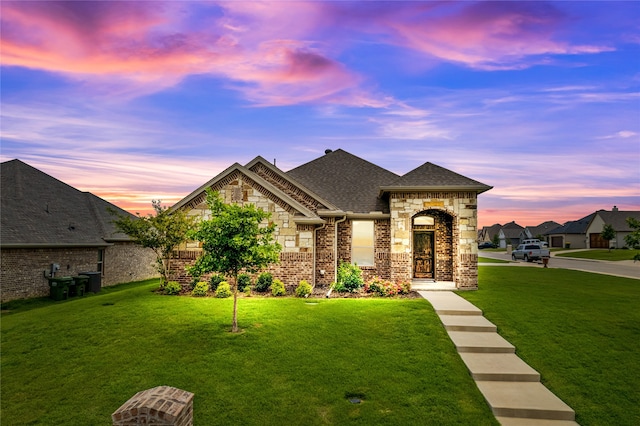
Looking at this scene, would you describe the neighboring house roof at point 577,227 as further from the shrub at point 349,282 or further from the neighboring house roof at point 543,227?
the shrub at point 349,282

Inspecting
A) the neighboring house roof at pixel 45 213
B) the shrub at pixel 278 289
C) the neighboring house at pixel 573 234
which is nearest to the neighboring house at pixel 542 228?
the neighboring house at pixel 573 234

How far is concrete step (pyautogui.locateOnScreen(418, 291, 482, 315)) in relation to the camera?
12195mm

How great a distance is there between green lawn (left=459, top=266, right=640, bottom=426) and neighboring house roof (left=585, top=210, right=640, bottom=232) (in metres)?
55.4

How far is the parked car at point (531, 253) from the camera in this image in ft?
121

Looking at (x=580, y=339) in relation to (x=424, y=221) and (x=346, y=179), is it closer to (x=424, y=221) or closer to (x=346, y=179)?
(x=424, y=221)

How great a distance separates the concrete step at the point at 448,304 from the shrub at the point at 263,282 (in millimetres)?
6642

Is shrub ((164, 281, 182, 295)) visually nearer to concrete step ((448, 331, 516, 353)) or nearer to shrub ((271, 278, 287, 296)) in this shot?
shrub ((271, 278, 287, 296))

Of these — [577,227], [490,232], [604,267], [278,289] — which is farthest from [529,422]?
[490,232]

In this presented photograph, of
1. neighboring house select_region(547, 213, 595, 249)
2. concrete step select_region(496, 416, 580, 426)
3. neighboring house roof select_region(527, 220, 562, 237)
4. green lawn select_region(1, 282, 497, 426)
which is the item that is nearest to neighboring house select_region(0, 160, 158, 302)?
green lawn select_region(1, 282, 497, 426)

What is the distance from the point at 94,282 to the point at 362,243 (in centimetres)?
1649

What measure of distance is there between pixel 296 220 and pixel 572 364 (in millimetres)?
11194

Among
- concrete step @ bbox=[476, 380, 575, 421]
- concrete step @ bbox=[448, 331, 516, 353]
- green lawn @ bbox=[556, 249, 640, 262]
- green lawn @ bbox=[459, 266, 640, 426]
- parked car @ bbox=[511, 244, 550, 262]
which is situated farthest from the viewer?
green lawn @ bbox=[556, 249, 640, 262]

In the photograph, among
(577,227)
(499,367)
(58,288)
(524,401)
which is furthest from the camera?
(577,227)

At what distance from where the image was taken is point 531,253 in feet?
123
